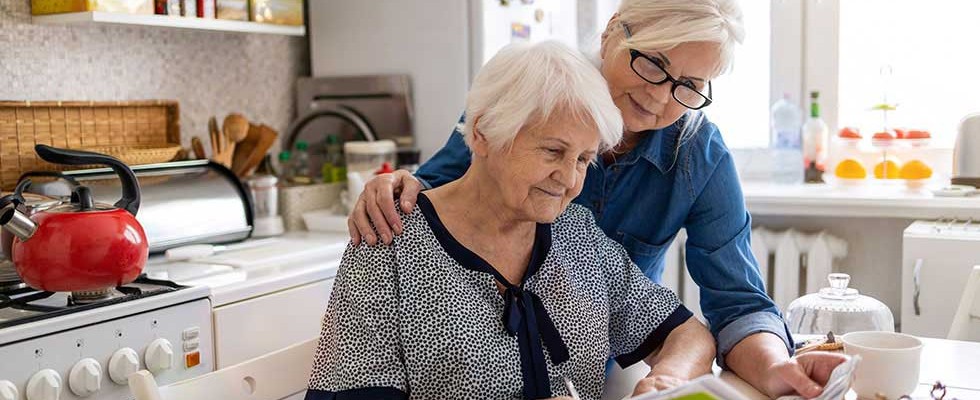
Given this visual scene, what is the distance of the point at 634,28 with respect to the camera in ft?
5.00

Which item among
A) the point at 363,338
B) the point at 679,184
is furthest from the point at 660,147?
the point at 363,338

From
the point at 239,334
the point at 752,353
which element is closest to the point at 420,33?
the point at 239,334

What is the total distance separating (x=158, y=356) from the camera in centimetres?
191

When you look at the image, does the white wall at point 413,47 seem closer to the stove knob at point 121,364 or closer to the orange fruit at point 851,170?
the orange fruit at point 851,170

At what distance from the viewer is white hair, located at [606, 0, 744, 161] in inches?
57.4

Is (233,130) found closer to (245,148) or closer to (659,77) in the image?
(245,148)

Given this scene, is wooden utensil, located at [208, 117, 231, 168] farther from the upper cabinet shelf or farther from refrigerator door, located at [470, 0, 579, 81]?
refrigerator door, located at [470, 0, 579, 81]

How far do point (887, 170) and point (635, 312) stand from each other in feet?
5.82

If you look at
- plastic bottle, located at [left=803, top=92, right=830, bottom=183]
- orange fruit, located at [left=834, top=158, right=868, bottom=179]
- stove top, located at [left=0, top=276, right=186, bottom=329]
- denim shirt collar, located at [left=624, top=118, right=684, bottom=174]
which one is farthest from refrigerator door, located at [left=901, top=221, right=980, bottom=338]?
stove top, located at [left=0, top=276, right=186, bottom=329]

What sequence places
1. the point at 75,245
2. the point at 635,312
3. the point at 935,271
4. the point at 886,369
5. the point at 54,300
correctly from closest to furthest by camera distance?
1. the point at 886,369
2. the point at 635,312
3. the point at 75,245
4. the point at 54,300
5. the point at 935,271

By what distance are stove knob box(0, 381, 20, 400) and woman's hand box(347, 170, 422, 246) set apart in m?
0.72

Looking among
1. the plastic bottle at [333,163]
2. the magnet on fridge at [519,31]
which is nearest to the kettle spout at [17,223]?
the plastic bottle at [333,163]

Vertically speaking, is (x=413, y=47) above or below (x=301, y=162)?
above

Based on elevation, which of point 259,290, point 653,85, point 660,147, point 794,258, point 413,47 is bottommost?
point 794,258
